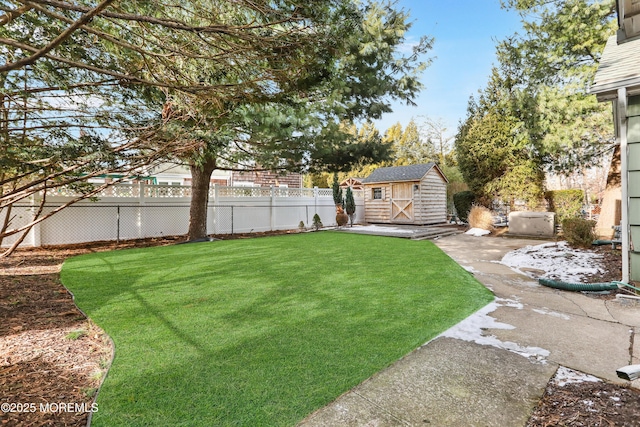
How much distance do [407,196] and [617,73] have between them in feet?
35.8

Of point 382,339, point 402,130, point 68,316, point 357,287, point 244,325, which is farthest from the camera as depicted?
point 402,130

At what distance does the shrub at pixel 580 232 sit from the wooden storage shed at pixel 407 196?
7.73 metres

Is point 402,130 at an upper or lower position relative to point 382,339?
upper

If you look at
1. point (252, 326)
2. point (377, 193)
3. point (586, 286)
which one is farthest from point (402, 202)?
point (252, 326)

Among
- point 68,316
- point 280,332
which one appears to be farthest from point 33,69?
point 280,332

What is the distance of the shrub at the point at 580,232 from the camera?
6.93 meters

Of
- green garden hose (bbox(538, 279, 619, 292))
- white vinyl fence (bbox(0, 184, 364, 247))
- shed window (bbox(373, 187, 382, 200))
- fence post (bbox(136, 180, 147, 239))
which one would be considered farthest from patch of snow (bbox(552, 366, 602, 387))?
shed window (bbox(373, 187, 382, 200))

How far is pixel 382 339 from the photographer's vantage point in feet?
8.79

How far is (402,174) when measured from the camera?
15750 millimetres

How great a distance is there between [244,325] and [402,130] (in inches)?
1176

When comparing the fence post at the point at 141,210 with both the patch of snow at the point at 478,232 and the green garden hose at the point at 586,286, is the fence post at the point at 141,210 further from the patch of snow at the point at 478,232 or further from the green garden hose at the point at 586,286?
the patch of snow at the point at 478,232

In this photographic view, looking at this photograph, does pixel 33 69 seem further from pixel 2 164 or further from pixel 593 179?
pixel 593 179

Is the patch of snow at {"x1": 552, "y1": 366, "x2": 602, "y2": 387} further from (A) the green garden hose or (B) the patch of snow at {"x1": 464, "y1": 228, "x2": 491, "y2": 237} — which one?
(B) the patch of snow at {"x1": 464, "y1": 228, "x2": 491, "y2": 237}

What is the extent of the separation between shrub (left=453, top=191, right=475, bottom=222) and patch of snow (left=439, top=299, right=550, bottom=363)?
12.1m
